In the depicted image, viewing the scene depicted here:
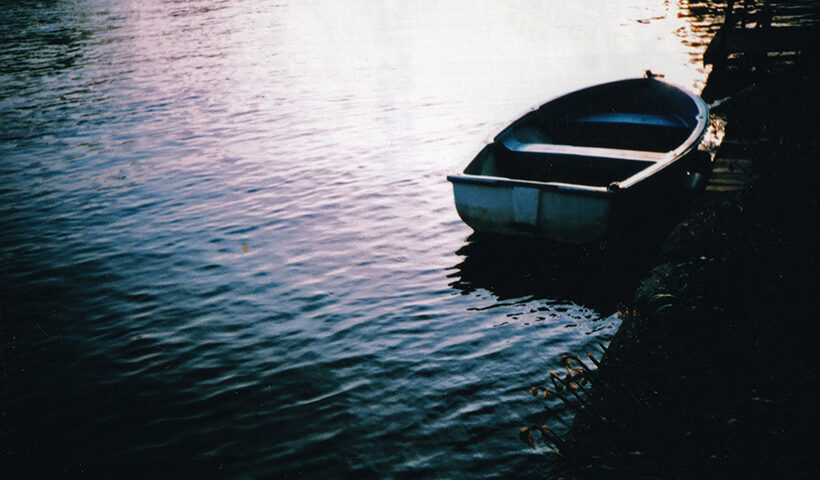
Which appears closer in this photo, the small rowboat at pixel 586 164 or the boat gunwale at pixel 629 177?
the boat gunwale at pixel 629 177

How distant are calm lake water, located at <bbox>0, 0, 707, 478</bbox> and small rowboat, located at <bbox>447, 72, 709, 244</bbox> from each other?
80 cm

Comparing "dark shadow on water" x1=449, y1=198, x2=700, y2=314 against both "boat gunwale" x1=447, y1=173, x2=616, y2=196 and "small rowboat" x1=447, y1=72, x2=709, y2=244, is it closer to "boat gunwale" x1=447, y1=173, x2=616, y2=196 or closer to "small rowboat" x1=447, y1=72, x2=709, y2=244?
"small rowboat" x1=447, y1=72, x2=709, y2=244

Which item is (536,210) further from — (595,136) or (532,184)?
(595,136)

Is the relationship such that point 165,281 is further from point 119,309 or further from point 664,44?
point 664,44

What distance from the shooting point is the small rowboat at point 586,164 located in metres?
7.42

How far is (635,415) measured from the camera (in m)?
3.62

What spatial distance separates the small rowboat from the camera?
7418mm

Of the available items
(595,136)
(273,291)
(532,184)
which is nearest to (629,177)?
(532,184)

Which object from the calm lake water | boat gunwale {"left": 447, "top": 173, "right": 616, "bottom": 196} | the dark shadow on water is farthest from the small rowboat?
the calm lake water

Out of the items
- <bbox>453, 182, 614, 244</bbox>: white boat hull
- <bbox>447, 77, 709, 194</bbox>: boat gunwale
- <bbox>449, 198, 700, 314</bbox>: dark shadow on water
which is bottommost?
<bbox>449, 198, 700, 314</bbox>: dark shadow on water

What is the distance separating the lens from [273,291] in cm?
790

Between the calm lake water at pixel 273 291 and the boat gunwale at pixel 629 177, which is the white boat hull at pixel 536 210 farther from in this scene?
the calm lake water at pixel 273 291

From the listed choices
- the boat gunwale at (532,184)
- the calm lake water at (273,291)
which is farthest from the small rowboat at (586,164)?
the calm lake water at (273,291)

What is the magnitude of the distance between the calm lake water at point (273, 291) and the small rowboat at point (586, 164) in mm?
801
